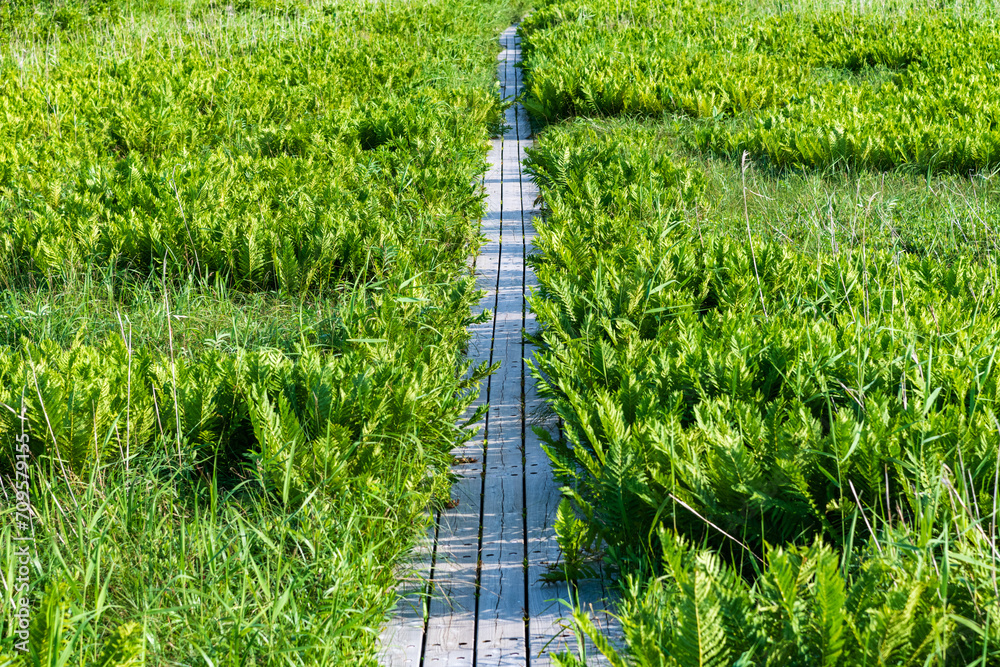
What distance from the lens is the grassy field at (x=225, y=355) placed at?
2469 mm

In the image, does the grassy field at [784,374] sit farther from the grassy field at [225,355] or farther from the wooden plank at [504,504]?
the grassy field at [225,355]

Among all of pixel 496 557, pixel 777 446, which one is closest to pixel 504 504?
pixel 496 557

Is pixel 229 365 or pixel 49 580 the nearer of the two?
pixel 49 580

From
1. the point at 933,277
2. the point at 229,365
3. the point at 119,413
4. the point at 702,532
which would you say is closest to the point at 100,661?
the point at 119,413

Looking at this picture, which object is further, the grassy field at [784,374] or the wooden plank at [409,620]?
the wooden plank at [409,620]

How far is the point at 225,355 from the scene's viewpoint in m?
3.81

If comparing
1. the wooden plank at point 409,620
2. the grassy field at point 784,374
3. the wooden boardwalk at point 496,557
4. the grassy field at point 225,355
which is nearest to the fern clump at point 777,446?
the grassy field at point 784,374

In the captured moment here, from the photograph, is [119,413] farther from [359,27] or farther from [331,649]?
[359,27]

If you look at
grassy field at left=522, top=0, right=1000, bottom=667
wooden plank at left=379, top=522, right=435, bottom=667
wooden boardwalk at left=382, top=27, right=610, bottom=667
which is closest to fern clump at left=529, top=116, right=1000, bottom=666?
grassy field at left=522, top=0, right=1000, bottom=667

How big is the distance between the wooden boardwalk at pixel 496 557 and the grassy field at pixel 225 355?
133 mm

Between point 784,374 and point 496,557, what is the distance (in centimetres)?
135

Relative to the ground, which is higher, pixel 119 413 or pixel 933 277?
pixel 933 277

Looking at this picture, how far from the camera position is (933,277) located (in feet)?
13.8

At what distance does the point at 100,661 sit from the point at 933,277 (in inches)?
158
